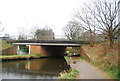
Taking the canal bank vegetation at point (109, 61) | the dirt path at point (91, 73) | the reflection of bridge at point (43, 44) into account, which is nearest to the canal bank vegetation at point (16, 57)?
the reflection of bridge at point (43, 44)

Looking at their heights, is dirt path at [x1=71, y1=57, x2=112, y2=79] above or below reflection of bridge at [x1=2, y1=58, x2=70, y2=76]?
above

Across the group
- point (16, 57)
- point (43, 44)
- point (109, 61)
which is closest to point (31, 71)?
point (109, 61)

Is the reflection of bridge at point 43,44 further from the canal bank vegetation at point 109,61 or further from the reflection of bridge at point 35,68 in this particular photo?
the canal bank vegetation at point 109,61

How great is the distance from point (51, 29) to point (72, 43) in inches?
1207

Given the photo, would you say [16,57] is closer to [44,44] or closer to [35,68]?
[44,44]

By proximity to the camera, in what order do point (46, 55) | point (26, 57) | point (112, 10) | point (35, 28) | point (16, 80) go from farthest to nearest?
point (35, 28) → point (46, 55) → point (26, 57) → point (112, 10) → point (16, 80)

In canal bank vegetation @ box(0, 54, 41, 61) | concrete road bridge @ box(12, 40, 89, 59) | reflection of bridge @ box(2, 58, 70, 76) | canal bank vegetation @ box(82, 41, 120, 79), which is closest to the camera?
canal bank vegetation @ box(82, 41, 120, 79)

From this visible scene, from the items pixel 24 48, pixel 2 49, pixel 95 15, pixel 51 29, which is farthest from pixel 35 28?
pixel 95 15

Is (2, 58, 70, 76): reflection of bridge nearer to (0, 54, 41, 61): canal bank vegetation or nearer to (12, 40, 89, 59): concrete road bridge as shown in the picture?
(0, 54, 41, 61): canal bank vegetation

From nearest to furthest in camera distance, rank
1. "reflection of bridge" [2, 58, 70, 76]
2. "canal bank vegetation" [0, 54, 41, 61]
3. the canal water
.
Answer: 1. the canal water
2. "reflection of bridge" [2, 58, 70, 76]
3. "canal bank vegetation" [0, 54, 41, 61]

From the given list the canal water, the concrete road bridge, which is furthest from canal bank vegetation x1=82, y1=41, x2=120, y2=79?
the concrete road bridge

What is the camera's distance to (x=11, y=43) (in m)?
30.7

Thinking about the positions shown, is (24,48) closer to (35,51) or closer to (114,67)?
(35,51)

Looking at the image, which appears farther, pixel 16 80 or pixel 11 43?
pixel 11 43
